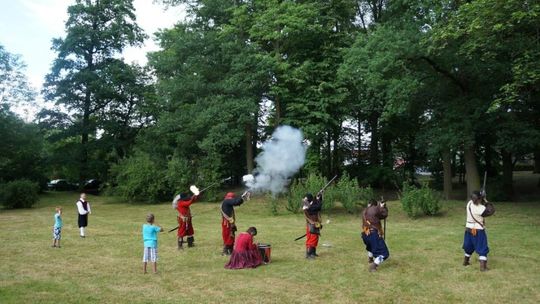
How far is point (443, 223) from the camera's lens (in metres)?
20.8

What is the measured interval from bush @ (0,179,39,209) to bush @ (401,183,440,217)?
87.1ft

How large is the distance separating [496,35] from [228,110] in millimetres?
18424

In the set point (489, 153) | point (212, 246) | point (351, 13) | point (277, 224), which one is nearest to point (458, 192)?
point (489, 153)

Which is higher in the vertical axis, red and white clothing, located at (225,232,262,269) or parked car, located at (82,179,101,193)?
parked car, located at (82,179,101,193)

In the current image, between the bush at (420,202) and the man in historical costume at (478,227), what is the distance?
9917 mm

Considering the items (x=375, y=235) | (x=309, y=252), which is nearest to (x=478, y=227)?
(x=375, y=235)

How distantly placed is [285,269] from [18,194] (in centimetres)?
2807

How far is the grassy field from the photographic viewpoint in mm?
10125

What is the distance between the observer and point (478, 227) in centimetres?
1210

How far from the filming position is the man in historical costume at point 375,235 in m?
12.4

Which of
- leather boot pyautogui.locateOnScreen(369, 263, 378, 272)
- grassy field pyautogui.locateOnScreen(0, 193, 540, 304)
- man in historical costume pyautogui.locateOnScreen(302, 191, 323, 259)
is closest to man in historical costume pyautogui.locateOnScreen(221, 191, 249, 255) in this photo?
grassy field pyautogui.locateOnScreen(0, 193, 540, 304)

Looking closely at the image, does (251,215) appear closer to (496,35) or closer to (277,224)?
(277,224)

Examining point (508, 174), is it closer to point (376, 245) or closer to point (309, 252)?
point (309, 252)

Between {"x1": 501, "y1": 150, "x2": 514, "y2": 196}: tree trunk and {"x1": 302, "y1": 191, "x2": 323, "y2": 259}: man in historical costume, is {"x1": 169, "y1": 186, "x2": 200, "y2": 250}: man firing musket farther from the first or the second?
{"x1": 501, "y1": 150, "x2": 514, "y2": 196}: tree trunk
